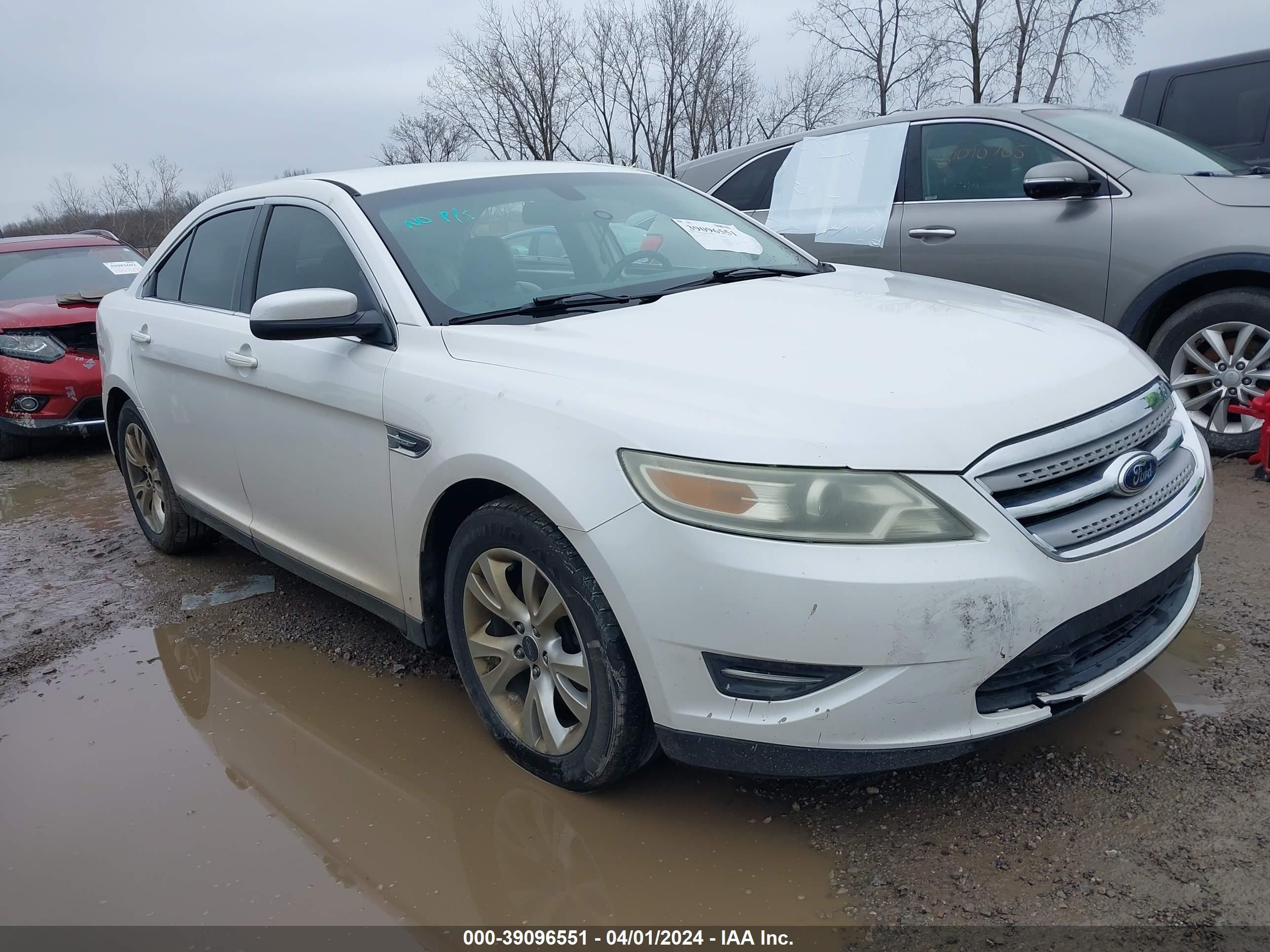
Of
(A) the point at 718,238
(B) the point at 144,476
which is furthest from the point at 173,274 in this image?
(A) the point at 718,238

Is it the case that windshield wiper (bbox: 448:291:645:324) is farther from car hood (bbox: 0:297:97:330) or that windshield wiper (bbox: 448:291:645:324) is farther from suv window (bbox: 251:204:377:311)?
car hood (bbox: 0:297:97:330)

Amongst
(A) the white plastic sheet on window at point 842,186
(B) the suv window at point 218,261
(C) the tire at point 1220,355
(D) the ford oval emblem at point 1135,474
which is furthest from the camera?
(A) the white plastic sheet on window at point 842,186

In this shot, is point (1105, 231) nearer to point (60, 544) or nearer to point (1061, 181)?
point (1061, 181)

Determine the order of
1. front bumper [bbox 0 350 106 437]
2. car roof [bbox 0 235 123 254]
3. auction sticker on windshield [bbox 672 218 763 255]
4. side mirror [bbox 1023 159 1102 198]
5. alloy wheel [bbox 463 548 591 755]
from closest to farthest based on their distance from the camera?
alloy wheel [bbox 463 548 591 755], auction sticker on windshield [bbox 672 218 763 255], side mirror [bbox 1023 159 1102 198], front bumper [bbox 0 350 106 437], car roof [bbox 0 235 123 254]

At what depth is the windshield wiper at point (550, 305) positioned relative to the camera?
2.79 m

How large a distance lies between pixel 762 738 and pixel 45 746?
7.78 ft

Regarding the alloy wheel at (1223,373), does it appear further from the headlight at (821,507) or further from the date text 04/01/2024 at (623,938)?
the date text 04/01/2024 at (623,938)

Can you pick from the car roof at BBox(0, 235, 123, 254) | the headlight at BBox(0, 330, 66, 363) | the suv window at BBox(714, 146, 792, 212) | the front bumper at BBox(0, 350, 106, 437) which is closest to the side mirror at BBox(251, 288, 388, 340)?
the suv window at BBox(714, 146, 792, 212)

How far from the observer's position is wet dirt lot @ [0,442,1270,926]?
214 cm

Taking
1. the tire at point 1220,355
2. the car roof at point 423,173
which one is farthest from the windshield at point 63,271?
the tire at point 1220,355

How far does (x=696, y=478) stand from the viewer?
2.04 m

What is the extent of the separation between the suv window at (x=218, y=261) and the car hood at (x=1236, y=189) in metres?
4.17

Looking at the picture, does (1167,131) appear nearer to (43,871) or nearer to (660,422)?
(660,422)

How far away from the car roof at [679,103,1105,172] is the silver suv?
0.04 feet
